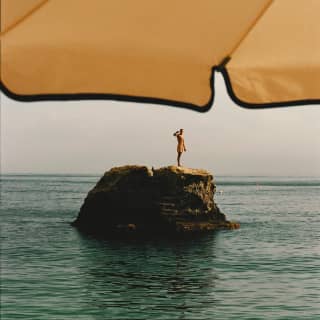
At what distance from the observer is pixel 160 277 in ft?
91.7

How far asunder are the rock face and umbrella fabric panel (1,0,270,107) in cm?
2805

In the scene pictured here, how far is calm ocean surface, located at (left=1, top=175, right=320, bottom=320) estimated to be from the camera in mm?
22641

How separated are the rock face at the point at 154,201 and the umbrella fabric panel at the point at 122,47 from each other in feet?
92.0

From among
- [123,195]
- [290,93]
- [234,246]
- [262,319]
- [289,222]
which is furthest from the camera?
[289,222]

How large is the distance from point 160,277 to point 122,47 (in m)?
26.1

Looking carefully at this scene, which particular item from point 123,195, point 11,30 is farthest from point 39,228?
point 11,30

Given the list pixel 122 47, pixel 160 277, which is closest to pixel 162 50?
pixel 122 47

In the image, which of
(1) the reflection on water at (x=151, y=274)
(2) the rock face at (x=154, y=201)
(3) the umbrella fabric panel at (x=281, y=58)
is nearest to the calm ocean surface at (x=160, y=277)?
(1) the reflection on water at (x=151, y=274)

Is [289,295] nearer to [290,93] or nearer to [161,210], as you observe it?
[161,210]

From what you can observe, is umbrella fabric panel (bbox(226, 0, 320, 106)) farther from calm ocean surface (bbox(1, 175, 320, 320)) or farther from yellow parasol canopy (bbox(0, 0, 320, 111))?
calm ocean surface (bbox(1, 175, 320, 320))

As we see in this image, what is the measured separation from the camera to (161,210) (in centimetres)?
3322

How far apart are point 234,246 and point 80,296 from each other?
1311 cm

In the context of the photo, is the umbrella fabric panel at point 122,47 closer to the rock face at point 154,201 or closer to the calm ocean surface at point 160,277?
the calm ocean surface at point 160,277

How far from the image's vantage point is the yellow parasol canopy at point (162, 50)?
2.35 meters
